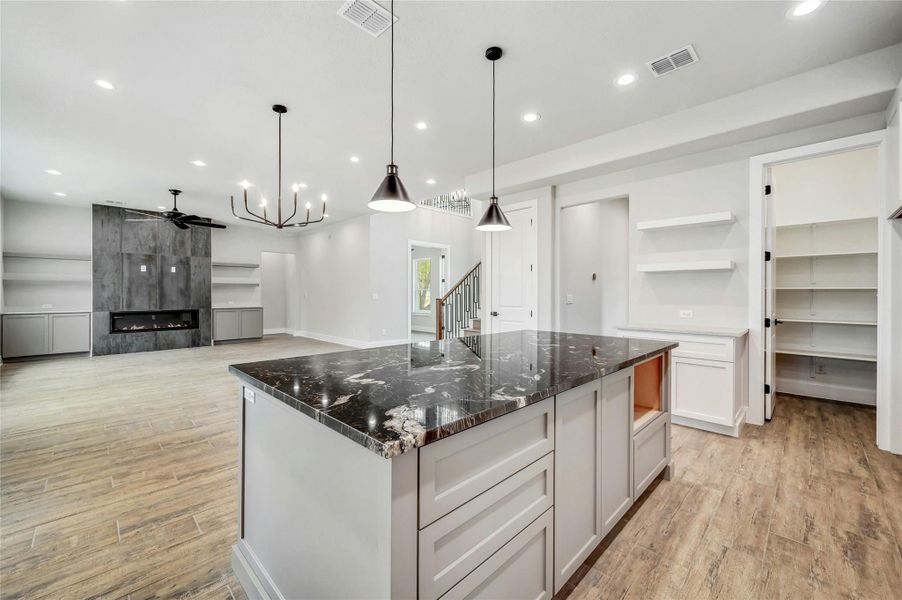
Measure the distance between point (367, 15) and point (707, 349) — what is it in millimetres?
3620

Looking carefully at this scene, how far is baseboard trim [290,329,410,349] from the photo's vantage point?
7.95 m

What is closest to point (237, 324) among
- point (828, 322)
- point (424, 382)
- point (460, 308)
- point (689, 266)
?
point (460, 308)

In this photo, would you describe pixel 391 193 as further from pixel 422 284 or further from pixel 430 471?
pixel 422 284

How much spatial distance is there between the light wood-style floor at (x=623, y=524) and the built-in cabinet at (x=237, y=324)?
542cm

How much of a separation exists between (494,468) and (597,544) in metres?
1.02

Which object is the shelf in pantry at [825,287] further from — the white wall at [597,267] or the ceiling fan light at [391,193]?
the ceiling fan light at [391,193]

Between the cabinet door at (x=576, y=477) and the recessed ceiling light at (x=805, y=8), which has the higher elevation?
the recessed ceiling light at (x=805, y=8)

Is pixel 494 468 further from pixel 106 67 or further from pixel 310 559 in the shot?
pixel 106 67

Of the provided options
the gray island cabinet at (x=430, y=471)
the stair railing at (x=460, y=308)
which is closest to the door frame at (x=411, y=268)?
the stair railing at (x=460, y=308)

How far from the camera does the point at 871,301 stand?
396 cm

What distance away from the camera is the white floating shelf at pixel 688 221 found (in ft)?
11.3

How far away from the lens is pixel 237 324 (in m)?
9.12

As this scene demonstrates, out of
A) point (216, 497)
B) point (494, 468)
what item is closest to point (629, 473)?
point (494, 468)

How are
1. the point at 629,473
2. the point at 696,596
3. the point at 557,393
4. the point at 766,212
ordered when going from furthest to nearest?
the point at 766,212 < the point at 629,473 < the point at 696,596 < the point at 557,393
